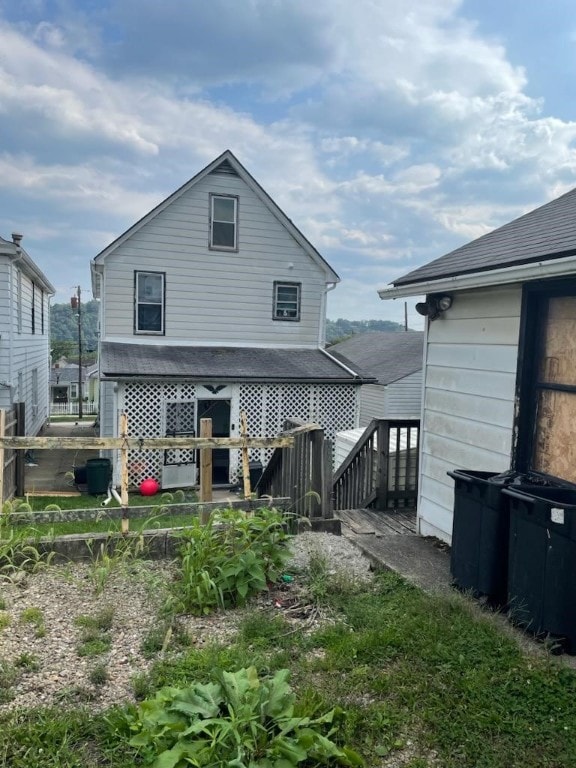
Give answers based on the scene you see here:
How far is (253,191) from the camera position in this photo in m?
15.3

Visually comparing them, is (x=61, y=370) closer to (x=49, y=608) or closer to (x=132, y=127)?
(x=132, y=127)

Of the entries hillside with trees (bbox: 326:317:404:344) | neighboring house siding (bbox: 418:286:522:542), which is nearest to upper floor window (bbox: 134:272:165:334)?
neighboring house siding (bbox: 418:286:522:542)

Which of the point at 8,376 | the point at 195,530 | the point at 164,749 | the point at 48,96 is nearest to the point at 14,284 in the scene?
the point at 8,376

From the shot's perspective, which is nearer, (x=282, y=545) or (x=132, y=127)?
(x=282, y=545)

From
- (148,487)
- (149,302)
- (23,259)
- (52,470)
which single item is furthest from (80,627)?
(52,470)

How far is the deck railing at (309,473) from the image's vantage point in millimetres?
5520

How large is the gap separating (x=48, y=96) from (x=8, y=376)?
629cm

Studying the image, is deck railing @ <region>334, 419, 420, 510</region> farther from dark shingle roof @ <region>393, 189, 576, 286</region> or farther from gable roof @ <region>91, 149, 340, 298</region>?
gable roof @ <region>91, 149, 340, 298</region>

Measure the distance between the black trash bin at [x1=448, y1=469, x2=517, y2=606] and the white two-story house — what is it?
9.55 metres

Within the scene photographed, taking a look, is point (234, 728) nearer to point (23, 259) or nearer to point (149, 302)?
point (149, 302)

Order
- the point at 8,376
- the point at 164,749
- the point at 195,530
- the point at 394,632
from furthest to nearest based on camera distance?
the point at 8,376 < the point at 195,530 < the point at 394,632 < the point at 164,749

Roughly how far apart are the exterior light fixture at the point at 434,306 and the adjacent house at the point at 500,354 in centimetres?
1

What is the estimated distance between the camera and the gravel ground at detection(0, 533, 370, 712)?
287 centimetres

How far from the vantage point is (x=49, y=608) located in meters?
3.82
